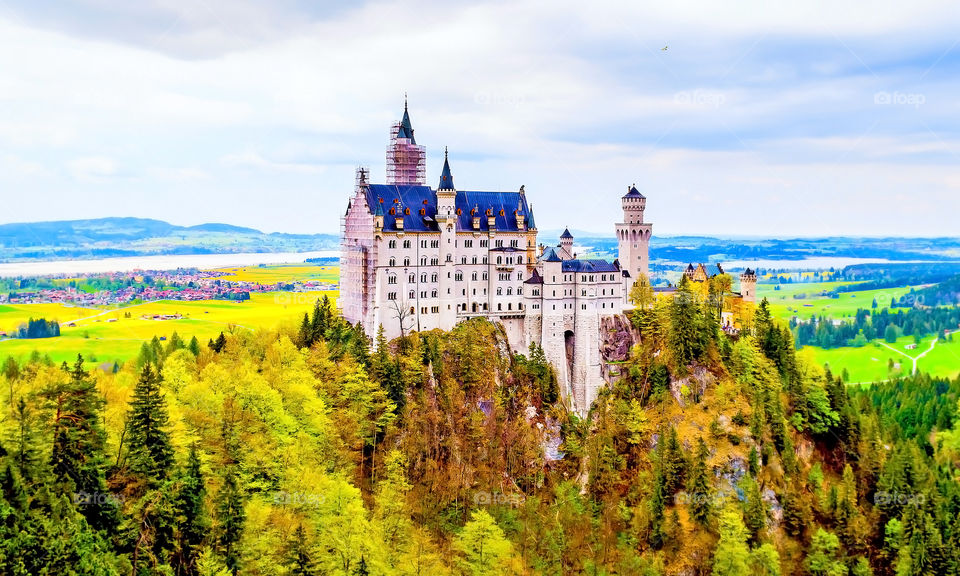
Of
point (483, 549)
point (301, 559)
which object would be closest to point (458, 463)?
point (483, 549)

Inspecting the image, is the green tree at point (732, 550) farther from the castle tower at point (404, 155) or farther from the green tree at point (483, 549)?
the castle tower at point (404, 155)

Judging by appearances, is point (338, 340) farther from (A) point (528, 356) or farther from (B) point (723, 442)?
(B) point (723, 442)

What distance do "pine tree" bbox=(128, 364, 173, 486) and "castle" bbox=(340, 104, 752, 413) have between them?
37.3 metres

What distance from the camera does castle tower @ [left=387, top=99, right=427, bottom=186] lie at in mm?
110312

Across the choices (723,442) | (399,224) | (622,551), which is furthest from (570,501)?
(399,224)

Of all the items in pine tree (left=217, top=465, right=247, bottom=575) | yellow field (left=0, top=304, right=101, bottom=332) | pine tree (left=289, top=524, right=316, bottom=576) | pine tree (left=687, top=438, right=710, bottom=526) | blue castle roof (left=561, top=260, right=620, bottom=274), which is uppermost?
blue castle roof (left=561, top=260, right=620, bottom=274)

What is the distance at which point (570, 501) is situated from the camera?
86938mm

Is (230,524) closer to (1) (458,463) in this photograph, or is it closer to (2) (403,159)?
(1) (458,463)

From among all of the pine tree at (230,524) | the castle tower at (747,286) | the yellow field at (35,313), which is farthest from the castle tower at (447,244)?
the yellow field at (35,313)

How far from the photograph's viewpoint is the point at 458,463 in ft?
290

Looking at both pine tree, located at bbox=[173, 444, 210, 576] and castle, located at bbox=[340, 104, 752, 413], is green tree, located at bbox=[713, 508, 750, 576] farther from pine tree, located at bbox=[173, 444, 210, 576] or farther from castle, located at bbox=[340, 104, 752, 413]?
pine tree, located at bbox=[173, 444, 210, 576]

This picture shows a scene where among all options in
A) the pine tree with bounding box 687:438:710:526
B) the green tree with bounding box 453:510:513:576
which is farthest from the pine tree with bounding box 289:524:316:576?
the pine tree with bounding box 687:438:710:526

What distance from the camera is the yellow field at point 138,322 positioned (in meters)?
118

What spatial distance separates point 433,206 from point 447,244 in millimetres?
5254
